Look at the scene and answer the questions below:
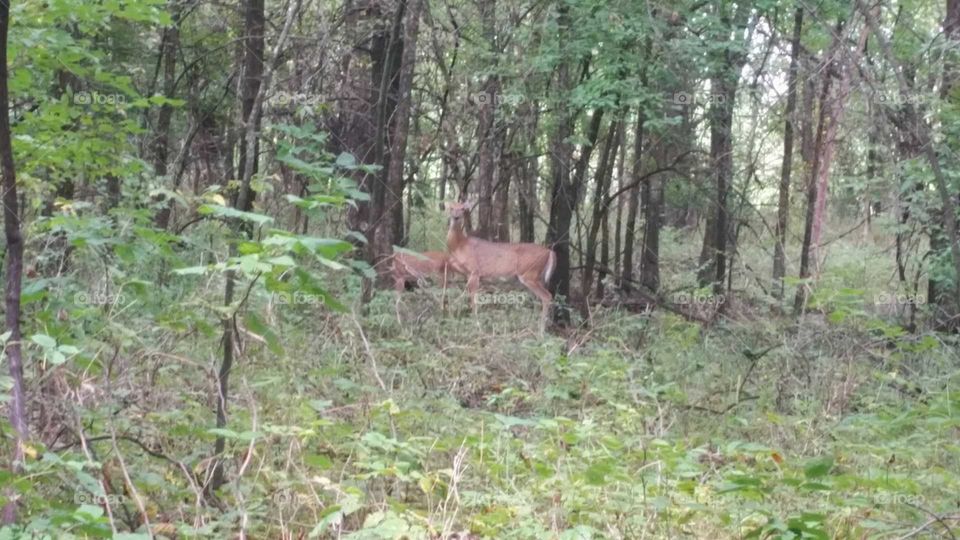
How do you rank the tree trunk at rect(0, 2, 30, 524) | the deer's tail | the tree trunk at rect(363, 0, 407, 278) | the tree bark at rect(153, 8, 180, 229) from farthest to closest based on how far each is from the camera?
the deer's tail < the tree bark at rect(153, 8, 180, 229) < the tree trunk at rect(363, 0, 407, 278) < the tree trunk at rect(0, 2, 30, 524)

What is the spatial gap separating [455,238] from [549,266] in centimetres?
135

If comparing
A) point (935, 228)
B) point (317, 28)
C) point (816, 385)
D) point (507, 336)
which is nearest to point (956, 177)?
point (935, 228)

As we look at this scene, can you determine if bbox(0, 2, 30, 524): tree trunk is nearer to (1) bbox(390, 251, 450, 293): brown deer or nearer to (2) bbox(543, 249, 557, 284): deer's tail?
(2) bbox(543, 249, 557, 284): deer's tail

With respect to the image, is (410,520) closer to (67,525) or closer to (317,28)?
(67,525)

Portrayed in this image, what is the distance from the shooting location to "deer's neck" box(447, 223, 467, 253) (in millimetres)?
13469

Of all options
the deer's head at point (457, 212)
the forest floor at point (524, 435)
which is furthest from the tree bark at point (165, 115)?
the forest floor at point (524, 435)

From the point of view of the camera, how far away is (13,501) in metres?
3.53

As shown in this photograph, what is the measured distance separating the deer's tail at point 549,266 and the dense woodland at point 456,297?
46 millimetres

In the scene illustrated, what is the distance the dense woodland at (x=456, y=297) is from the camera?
13.9ft

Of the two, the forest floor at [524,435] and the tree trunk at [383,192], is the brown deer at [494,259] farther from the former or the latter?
the forest floor at [524,435]

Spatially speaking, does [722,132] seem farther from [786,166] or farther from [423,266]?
[423,266]

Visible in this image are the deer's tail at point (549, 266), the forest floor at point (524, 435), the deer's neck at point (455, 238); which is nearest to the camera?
the forest floor at point (524, 435)

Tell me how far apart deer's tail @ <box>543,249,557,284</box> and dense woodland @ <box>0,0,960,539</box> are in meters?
0.05

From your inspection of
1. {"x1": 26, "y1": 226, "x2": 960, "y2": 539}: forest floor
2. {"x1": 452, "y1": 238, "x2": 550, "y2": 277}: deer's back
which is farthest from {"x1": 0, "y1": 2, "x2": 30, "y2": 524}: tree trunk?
{"x1": 452, "y1": 238, "x2": 550, "y2": 277}: deer's back
